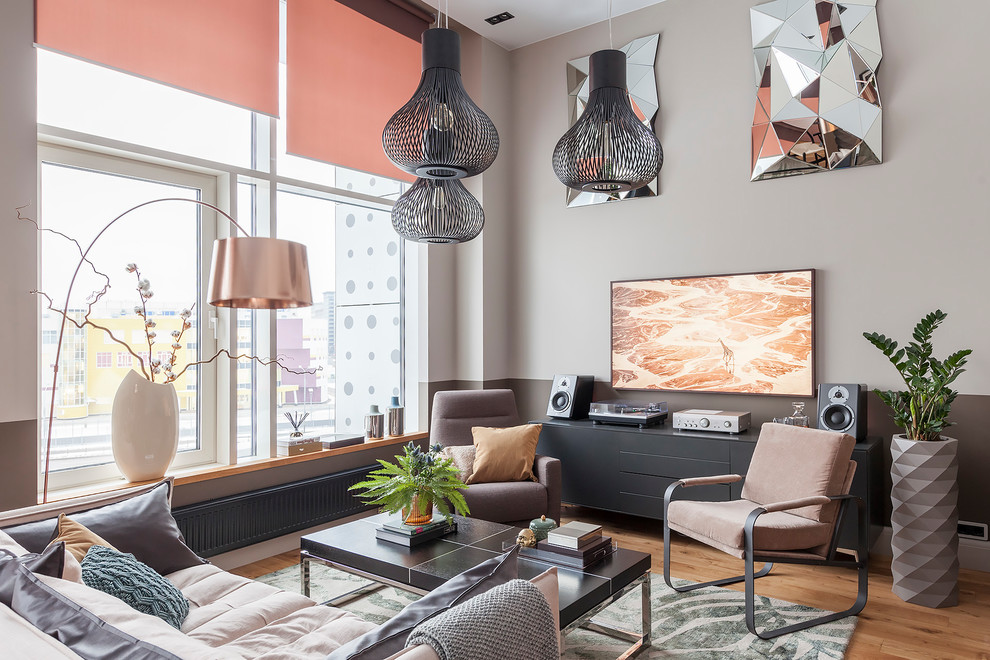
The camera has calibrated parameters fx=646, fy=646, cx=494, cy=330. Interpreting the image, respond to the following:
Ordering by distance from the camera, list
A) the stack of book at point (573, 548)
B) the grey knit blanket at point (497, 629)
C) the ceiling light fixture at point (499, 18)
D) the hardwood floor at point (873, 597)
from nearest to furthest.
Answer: the grey knit blanket at point (497, 629) → the stack of book at point (573, 548) → the hardwood floor at point (873, 597) → the ceiling light fixture at point (499, 18)

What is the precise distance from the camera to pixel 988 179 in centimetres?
342

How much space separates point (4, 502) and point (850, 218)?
4.54m

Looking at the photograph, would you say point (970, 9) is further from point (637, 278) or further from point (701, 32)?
point (637, 278)

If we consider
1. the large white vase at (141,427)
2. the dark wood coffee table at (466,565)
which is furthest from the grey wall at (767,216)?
the large white vase at (141,427)

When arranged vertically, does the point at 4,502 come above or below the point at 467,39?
below

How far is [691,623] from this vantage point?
2.81 meters

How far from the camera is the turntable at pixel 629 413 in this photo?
4.12m

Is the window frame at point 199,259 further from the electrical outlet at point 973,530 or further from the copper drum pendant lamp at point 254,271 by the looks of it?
the electrical outlet at point 973,530

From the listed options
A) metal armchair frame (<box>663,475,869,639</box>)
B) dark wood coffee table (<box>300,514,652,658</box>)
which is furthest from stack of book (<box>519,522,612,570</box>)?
metal armchair frame (<box>663,475,869,639</box>)

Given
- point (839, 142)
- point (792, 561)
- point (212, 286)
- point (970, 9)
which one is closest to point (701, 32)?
point (839, 142)

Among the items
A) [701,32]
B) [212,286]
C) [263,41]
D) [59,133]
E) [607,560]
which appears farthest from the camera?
[701,32]

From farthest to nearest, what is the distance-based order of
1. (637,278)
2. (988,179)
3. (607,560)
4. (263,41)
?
(637,278) < (263,41) < (988,179) < (607,560)

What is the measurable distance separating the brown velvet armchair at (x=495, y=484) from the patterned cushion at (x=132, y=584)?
69.5 inches

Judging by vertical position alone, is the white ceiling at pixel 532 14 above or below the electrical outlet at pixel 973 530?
above
